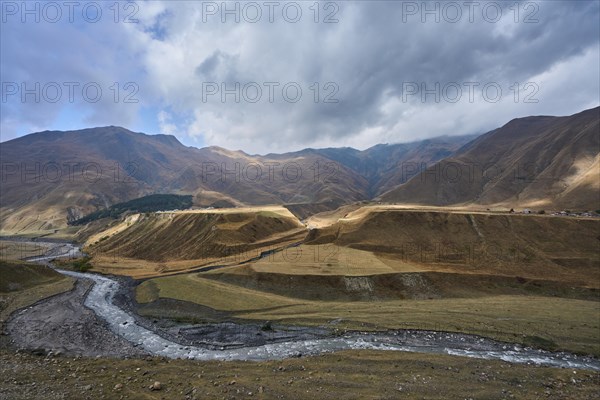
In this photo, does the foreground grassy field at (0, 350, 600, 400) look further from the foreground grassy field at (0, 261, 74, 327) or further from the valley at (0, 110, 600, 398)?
the foreground grassy field at (0, 261, 74, 327)

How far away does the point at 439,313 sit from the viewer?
46469mm

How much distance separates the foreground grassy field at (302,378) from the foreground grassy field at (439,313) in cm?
819

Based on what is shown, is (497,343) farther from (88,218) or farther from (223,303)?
(88,218)

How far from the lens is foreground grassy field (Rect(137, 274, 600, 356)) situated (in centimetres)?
3981

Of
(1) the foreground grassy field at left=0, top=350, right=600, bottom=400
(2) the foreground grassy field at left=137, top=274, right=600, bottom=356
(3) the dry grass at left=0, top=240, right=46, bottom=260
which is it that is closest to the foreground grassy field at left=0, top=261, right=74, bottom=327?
(2) the foreground grassy field at left=137, top=274, right=600, bottom=356

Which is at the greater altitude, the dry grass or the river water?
the dry grass

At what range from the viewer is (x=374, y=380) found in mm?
28219

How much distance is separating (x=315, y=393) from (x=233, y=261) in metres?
61.5

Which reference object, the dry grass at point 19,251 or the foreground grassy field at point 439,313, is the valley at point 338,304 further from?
the dry grass at point 19,251

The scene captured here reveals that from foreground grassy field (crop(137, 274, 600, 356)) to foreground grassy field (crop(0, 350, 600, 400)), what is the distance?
8187 millimetres

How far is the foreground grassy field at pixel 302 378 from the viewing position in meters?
25.7

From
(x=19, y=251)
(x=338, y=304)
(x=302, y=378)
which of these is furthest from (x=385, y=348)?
(x=19, y=251)

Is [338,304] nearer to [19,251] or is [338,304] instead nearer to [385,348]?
[385,348]

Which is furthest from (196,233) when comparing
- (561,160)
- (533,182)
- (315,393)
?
(561,160)
